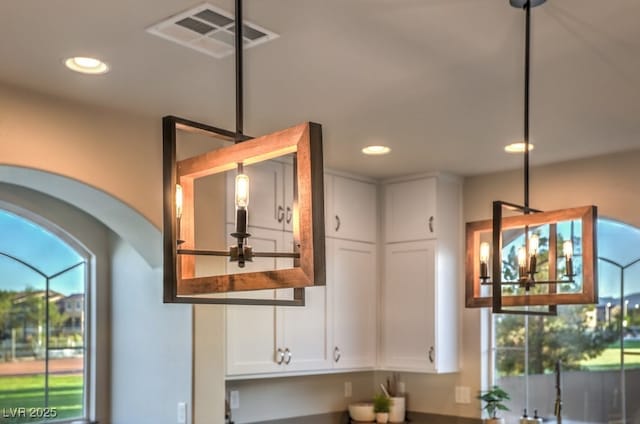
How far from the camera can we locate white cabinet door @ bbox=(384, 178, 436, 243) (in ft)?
16.0

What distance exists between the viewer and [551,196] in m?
4.63

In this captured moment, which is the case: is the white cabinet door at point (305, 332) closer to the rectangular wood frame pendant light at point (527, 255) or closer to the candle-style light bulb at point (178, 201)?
the rectangular wood frame pendant light at point (527, 255)

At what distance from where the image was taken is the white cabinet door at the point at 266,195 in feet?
14.0

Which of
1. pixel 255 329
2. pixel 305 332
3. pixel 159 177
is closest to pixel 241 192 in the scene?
pixel 159 177

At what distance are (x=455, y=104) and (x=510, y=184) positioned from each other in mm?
1600

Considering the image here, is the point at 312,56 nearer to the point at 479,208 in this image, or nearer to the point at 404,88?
the point at 404,88

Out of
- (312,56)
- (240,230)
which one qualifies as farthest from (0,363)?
(240,230)

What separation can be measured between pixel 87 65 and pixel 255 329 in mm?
1862

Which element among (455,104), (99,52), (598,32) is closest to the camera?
(598,32)

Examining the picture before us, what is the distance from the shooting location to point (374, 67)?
114 inches

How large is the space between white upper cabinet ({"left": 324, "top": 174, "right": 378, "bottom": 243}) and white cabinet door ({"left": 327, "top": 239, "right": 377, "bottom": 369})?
7 centimetres

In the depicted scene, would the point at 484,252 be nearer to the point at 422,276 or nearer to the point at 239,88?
the point at 239,88

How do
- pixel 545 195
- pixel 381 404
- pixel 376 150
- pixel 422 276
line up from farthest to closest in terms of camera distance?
pixel 381 404 < pixel 422 276 < pixel 545 195 < pixel 376 150

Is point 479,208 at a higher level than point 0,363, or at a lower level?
higher
